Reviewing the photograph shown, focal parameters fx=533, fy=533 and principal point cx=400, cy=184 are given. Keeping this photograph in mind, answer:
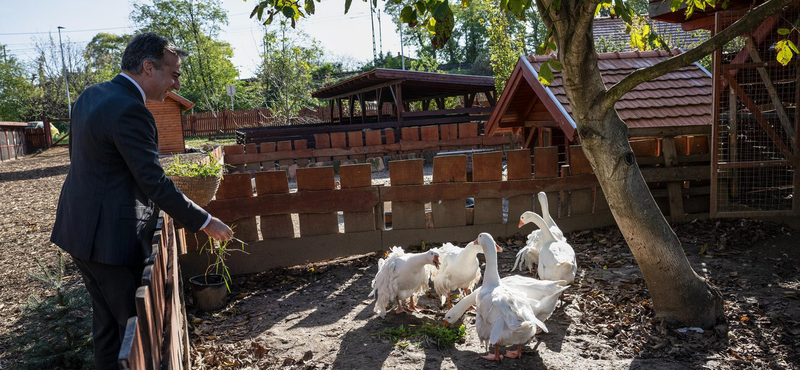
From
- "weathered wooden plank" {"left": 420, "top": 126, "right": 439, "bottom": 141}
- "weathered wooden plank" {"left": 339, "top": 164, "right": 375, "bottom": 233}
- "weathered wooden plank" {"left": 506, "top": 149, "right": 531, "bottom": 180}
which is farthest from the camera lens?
"weathered wooden plank" {"left": 420, "top": 126, "right": 439, "bottom": 141}

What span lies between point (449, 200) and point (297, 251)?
187cm

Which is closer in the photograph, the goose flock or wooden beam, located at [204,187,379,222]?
the goose flock

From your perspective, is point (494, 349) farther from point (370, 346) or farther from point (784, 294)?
point (784, 294)

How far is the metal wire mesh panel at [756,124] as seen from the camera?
19.9 feet

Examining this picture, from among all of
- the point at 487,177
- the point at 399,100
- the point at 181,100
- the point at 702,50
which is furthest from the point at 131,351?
the point at 181,100

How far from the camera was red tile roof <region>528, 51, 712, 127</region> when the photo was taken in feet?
22.8

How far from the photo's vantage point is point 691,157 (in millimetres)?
6570

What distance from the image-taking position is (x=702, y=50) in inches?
141

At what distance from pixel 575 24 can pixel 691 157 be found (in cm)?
363

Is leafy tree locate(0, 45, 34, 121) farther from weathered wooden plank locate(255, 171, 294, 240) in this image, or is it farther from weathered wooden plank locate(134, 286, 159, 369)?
weathered wooden plank locate(134, 286, 159, 369)

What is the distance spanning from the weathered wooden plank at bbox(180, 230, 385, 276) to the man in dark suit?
2958 mm

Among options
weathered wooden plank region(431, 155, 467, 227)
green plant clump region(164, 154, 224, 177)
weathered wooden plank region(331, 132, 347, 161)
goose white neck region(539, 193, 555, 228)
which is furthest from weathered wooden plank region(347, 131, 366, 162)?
green plant clump region(164, 154, 224, 177)

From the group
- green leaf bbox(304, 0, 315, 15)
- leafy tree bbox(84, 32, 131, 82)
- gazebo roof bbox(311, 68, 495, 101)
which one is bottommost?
green leaf bbox(304, 0, 315, 15)

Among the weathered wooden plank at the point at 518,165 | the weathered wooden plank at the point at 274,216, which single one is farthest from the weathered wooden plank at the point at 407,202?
the weathered wooden plank at the point at 274,216
